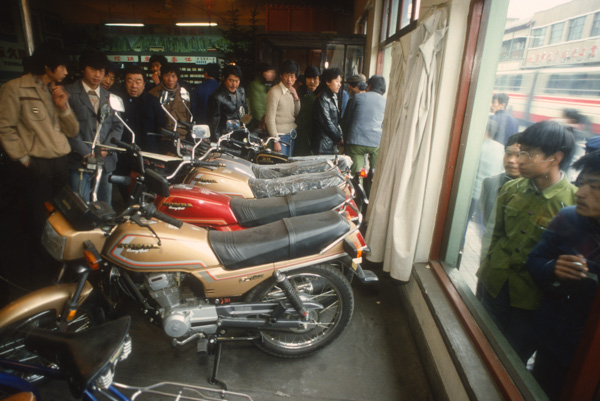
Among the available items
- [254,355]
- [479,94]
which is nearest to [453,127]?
[479,94]

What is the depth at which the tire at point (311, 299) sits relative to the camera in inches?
83.4

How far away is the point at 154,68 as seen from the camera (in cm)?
530

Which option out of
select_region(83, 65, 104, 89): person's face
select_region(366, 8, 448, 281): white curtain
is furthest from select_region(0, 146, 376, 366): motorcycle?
select_region(83, 65, 104, 89): person's face

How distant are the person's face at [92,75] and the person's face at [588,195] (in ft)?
12.3

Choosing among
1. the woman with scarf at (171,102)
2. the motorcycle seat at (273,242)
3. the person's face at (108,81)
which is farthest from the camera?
the woman with scarf at (171,102)

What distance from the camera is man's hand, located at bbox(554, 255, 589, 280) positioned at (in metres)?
1.30

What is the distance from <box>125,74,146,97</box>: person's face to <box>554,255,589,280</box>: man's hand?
14.6 ft

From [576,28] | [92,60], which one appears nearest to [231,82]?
[92,60]

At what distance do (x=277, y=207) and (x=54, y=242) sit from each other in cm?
138

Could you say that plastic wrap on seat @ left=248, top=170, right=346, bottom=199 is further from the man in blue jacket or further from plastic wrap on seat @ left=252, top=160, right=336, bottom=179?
the man in blue jacket

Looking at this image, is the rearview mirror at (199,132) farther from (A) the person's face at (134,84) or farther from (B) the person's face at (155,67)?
(B) the person's face at (155,67)

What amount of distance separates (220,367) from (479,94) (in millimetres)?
2576

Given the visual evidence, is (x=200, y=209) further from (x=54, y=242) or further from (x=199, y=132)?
(x=54, y=242)

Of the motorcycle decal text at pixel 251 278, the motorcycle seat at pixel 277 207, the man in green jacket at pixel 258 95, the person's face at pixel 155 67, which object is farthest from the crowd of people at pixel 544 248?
the person's face at pixel 155 67
